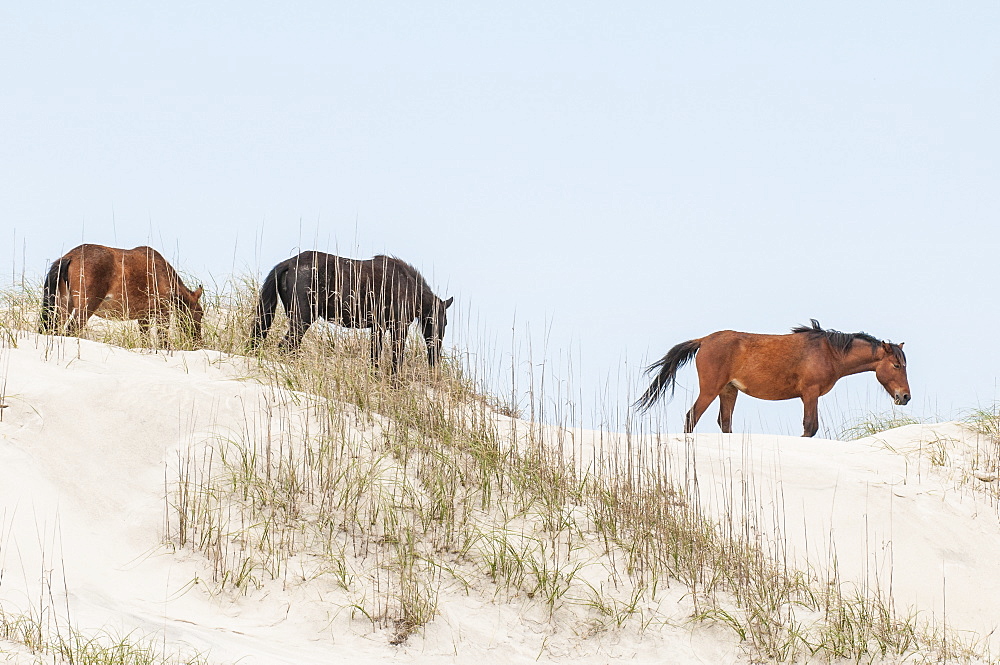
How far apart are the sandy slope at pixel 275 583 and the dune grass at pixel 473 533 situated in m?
0.13

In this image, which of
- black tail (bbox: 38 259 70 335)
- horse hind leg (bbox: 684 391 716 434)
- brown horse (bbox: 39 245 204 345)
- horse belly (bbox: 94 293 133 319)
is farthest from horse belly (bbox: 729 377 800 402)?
black tail (bbox: 38 259 70 335)

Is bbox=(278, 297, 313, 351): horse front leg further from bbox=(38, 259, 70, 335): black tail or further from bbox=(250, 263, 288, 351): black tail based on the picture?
bbox=(38, 259, 70, 335): black tail

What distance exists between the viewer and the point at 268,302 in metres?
9.43

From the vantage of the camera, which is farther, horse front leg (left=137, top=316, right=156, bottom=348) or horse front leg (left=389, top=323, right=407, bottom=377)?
horse front leg (left=137, top=316, right=156, bottom=348)

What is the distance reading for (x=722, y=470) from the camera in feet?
25.1

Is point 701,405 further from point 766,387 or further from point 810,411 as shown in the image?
point 810,411

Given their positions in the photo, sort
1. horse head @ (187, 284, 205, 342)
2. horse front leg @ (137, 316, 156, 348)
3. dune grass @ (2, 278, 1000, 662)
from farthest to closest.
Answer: horse head @ (187, 284, 205, 342)
horse front leg @ (137, 316, 156, 348)
dune grass @ (2, 278, 1000, 662)

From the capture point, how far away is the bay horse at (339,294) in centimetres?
916

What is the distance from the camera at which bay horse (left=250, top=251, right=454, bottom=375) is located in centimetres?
916

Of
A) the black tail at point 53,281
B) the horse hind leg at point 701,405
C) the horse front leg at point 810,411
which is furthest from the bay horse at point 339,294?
the horse front leg at point 810,411

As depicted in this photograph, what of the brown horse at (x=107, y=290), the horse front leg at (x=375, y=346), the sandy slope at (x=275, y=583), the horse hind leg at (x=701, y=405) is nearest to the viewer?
the sandy slope at (x=275, y=583)

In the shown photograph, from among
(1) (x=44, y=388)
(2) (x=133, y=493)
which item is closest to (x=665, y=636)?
(2) (x=133, y=493)

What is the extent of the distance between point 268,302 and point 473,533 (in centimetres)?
399

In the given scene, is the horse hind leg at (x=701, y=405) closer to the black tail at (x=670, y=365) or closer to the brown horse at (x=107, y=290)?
the black tail at (x=670, y=365)
